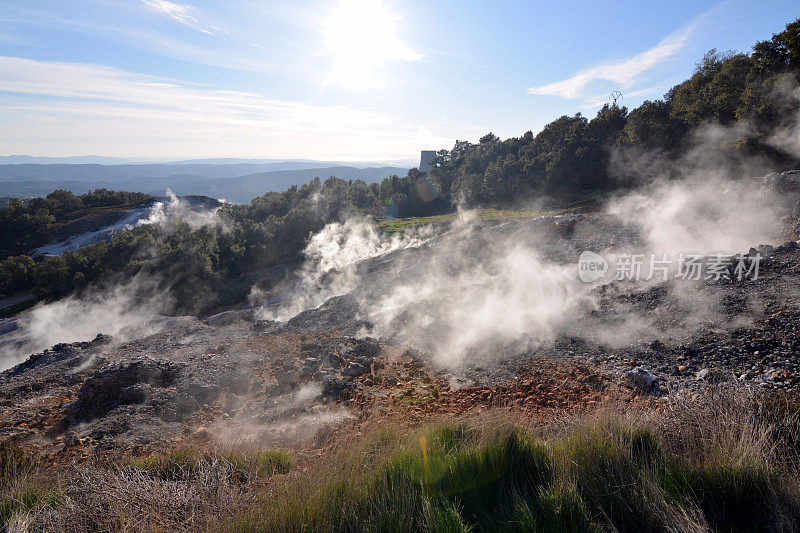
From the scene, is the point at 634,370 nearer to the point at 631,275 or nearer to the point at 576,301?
the point at 576,301

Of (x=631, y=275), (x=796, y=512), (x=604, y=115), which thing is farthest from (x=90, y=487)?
(x=604, y=115)

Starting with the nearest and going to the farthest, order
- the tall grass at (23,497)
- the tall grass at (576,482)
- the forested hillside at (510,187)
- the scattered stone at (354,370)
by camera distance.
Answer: the tall grass at (576,482) < the tall grass at (23,497) < the scattered stone at (354,370) < the forested hillside at (510,187)

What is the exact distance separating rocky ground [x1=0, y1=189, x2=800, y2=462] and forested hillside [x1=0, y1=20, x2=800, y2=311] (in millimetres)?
13753

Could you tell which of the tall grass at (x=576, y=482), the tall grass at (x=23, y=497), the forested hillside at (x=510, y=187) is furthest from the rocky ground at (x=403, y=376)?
the forested hillside at (x=510, y=187)

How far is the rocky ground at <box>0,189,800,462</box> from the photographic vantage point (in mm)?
5984

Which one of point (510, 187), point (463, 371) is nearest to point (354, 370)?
point (463, 371)

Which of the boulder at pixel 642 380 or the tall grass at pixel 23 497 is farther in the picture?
the boulder at pixel 642 380

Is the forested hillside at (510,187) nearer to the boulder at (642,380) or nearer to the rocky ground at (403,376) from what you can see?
the rocky ground at (403,376)

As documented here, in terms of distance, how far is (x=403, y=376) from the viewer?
8383 mm

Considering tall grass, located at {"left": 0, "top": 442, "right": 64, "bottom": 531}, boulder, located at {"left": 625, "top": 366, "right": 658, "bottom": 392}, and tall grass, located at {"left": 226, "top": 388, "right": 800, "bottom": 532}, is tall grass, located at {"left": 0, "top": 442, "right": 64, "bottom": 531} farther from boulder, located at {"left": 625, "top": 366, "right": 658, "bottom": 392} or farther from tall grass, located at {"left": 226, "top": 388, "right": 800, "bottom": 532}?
boulder, located at {"left": 625, "top": 366, "right": 658, "bottom": 392}

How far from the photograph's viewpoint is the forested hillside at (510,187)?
63.1 feet

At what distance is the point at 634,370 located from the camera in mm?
6250

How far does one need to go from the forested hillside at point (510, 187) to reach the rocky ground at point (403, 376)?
13.8 m

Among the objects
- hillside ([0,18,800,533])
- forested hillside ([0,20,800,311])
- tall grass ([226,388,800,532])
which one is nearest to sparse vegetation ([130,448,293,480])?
hillside ([0,18,800,533])
